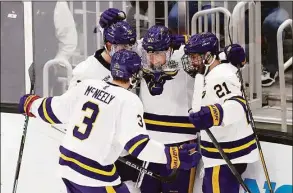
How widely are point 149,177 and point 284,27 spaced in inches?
26.7

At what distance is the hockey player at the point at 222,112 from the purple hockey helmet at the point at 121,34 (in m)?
0.19

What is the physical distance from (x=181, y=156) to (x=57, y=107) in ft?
1.50

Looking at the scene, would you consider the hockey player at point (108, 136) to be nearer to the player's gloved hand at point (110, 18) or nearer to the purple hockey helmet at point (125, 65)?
the purple hockey helmet at point (125, 65)

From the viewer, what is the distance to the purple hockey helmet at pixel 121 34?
2031mm

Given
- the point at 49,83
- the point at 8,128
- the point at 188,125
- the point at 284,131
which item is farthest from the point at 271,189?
the point at 8,128

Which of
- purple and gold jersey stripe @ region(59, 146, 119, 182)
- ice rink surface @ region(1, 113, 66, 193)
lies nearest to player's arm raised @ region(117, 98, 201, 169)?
purple and gold jersey stripe @ region(59, 146, 119, 182)

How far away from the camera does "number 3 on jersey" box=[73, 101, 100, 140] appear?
1.86 meters

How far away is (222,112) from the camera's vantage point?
72.9 inches

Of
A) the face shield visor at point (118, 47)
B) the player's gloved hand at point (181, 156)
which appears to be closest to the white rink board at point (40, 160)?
the player's gloved hand at point (181, 156)

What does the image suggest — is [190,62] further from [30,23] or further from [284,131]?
[30,23]

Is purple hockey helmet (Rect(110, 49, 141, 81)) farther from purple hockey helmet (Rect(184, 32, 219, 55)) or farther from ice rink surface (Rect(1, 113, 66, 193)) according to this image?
ice rink surface (Rect(1, 113, 66, 193))

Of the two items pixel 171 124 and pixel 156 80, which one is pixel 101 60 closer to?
pixel 156 80

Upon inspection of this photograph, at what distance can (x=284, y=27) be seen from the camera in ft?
6.93

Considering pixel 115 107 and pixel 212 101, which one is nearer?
pixel 115 107
